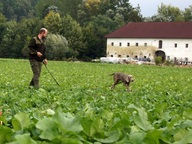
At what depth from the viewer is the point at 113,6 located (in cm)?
9088

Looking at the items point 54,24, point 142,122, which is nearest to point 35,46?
point 142,122

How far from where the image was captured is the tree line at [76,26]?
221 feet

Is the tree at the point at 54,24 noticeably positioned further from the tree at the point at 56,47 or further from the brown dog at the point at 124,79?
the brown dog at the point at 124,79

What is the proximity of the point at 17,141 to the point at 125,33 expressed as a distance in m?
74.9

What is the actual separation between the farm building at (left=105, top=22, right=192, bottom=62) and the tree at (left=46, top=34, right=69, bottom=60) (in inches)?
554

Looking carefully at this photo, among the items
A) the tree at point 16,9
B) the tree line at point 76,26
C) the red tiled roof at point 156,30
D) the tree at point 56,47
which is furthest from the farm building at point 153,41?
the tree at point 16,9

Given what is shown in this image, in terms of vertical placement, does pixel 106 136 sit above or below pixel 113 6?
below

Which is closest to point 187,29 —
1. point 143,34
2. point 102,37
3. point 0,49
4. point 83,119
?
point 143,34

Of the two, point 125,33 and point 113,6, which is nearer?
point 125,33

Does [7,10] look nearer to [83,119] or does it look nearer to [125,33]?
[125,33]

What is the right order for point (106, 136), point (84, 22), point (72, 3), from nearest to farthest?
point (106, 136), point (84, 22), point (72, 3)

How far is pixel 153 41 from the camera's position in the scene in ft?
243

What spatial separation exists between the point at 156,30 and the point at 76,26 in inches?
558

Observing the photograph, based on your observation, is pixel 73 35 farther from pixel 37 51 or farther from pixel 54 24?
pixel 37 51
